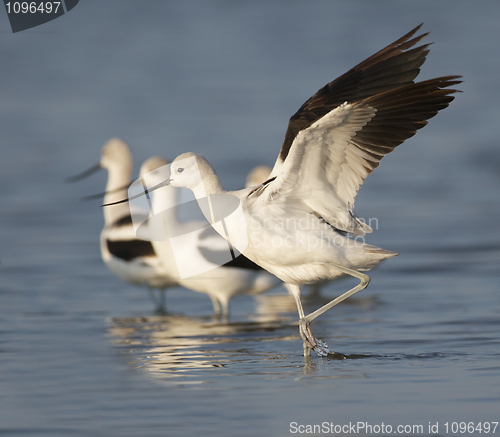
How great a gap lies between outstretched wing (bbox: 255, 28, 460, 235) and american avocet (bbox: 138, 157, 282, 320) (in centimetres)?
204

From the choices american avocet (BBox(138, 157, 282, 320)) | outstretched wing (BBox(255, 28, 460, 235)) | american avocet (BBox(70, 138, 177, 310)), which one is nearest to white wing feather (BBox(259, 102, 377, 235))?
outstretched wing (BBox(255, 28, 460, 235))

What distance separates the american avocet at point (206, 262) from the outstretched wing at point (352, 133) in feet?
6.69

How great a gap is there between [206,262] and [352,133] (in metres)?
2.97

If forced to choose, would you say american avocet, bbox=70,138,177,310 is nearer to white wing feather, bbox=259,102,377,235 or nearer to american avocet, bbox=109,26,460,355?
american avocet, bbox=109,26,460,355

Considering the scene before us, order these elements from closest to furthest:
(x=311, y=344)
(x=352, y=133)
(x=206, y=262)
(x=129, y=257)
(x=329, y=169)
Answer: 1. (x=352, y=133)
2. (x=329, y=169)
3. (x=311, y=344)
4. (x=206, y=262)
5. (x=129, y=257)

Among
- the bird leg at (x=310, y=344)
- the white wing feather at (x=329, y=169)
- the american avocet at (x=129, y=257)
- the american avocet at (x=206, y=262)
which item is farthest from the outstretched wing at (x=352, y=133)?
the american avocet at (x=129, y=257)

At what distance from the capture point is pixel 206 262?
8.06 meters

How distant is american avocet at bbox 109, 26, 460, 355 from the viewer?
5449 mm

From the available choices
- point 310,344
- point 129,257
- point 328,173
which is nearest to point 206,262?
point 129,257

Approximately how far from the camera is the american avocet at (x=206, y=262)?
7.96 meters

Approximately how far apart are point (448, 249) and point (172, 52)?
12840 mm

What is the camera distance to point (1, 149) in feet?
54.5

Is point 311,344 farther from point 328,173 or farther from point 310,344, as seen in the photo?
point 328,173

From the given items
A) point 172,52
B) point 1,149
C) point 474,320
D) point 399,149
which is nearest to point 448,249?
point 474,320
